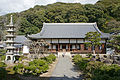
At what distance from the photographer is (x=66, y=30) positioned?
26.7 m

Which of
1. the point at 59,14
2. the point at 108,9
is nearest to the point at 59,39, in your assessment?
the point at 59,14

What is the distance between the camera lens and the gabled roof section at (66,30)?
23.6 m

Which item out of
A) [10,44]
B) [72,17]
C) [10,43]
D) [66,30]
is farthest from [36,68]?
[72,17]

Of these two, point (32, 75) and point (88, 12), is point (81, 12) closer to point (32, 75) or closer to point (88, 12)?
point (88, 12)

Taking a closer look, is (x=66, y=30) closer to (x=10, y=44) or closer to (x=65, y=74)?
(x=10, y=44)

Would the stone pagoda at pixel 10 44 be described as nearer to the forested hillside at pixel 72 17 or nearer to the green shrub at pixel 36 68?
the green shrub at pixel 36 68

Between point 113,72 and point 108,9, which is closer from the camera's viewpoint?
point 113,72

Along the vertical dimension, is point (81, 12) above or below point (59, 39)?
above

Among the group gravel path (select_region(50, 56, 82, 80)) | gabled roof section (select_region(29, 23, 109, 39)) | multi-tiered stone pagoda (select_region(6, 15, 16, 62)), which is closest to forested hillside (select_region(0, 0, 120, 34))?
gabled roof section (select_region(29, 23, 109, 39))

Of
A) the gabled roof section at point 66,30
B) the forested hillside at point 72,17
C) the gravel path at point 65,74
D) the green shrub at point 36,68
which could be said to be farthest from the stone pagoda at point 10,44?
the forested hillside at point 72,17

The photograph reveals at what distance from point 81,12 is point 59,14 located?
9715 mm

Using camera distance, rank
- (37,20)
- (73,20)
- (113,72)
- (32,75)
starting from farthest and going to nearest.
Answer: (37,20) < (73,20) < (32,75) < (113,72)

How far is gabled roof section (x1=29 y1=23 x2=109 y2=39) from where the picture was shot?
2356 cm

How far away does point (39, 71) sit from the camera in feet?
31.3
